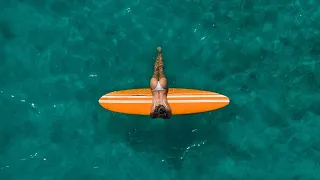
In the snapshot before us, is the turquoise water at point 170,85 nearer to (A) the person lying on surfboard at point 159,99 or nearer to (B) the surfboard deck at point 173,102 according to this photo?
(B) the surfboard deck at point 173,102

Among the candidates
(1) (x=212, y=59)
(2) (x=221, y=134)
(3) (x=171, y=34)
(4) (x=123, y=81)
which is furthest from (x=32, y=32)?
(2) (x=221, y=134)

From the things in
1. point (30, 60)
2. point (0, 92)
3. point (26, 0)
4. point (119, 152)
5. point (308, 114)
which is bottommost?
point (119, 152)

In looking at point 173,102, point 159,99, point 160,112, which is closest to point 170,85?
point 173,102

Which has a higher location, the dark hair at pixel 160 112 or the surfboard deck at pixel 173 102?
the surfboard deck at pixel 173 102

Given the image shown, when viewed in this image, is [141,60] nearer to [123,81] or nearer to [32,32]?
[123,81]

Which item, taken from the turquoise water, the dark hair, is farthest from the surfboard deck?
the dark hair

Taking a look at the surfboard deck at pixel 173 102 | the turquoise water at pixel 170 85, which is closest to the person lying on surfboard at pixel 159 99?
the surfboard deck at pixel 173 102

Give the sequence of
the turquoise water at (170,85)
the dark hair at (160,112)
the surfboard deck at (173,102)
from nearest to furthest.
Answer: the dark hair at (160,112) < the surfboard deck at (173,102) < the turquoise water at (170,85)

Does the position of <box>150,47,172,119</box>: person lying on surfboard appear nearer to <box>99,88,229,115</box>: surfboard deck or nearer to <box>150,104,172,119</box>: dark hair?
<box>150,104,172,119</box>: dark hair
